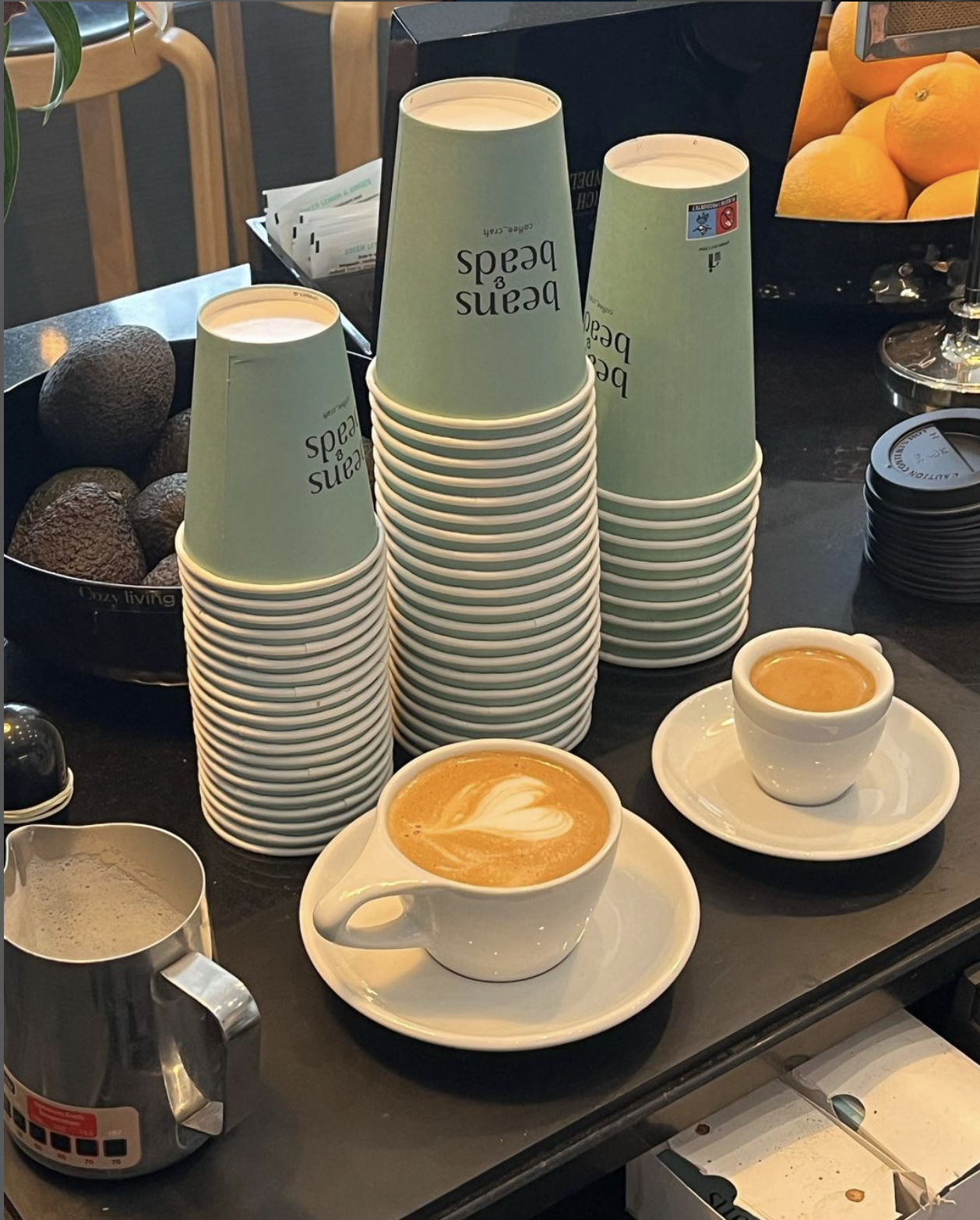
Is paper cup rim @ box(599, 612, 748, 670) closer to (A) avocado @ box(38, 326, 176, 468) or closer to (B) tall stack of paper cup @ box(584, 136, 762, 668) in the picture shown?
(B) tall stack of paper cup @ box(584, 136, 762, 668)

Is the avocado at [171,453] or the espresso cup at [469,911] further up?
the avocado at [171,453]

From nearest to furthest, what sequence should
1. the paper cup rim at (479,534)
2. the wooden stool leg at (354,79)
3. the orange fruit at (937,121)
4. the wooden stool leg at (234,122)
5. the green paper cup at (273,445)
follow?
the green paper cup at (273,445), the paper cup rim at (479,534), the orange fruit at (937,121), the wooden stool leg at (354,79), the wooden stool leg at (234,122)

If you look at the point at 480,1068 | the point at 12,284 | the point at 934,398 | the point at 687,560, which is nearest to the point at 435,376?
the point at 687,560

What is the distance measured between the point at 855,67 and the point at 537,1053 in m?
0.94

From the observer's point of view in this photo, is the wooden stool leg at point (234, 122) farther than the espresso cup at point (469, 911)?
Yes

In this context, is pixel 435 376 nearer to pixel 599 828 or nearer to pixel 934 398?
pixel 599 828

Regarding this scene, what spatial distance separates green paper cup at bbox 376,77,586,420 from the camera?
72cm

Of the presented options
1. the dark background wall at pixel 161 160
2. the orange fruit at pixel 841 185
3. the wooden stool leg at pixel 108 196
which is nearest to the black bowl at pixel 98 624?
the orange fruit at pixel 841 185

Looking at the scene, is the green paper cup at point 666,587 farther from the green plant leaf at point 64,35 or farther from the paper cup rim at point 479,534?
the green plant leaf at point 64,35

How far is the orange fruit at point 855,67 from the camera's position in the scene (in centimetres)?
130

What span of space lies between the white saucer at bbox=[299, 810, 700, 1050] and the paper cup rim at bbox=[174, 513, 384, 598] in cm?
13

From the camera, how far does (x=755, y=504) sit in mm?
928

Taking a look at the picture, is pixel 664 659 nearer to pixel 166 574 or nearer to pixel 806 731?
pixel 806 731

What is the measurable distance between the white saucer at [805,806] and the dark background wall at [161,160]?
2.25 metres
